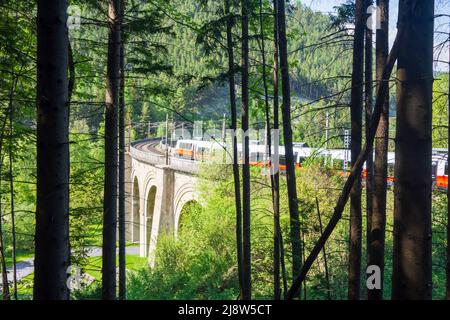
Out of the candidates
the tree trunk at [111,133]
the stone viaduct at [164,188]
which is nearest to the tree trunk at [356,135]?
the tree trunk at [111,133]

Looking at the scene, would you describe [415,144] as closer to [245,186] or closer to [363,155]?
[363,155]

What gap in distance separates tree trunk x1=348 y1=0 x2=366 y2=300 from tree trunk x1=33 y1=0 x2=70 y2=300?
3848 millimetres

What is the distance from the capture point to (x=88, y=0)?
19.9 feet

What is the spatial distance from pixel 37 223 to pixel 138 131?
63924 millimetres

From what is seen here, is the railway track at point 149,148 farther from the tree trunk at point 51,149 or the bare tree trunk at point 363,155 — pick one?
the bare tree trunk at point 363,155

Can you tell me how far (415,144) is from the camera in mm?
2090

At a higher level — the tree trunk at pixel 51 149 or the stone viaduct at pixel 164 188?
the tree trunk at pixel 51 149

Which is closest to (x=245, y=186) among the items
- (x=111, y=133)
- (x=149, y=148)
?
(x=111, y=133)

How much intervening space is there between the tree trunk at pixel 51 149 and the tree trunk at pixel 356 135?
385cm

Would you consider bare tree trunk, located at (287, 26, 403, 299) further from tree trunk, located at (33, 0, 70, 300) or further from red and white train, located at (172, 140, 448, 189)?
red and white train, located at (172, 140, 448, 189)

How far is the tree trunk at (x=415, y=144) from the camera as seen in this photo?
2.08 m

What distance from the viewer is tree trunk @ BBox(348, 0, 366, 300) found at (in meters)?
5.33
